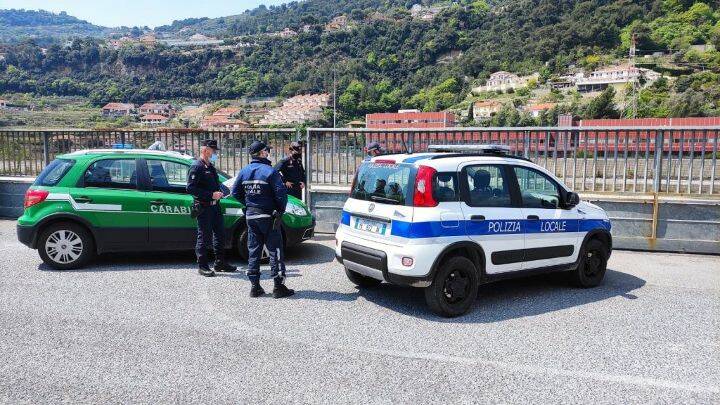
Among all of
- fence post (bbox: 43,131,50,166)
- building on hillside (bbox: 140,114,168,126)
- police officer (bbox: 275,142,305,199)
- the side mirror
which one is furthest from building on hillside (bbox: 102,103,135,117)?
the side mirror

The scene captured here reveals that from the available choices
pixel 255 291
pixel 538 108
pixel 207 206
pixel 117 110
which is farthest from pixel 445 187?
pixel 117 110

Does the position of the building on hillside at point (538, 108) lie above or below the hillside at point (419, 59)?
below

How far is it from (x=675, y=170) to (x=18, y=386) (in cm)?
897

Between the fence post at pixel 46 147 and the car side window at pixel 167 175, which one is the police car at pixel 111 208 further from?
the fence post at pixel 46 147

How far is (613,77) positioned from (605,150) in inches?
4355

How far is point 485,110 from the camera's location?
102000 mm

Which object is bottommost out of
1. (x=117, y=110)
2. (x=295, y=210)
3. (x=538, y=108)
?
(x=295, y=210)

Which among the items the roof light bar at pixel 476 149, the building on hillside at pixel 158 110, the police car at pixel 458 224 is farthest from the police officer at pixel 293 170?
the building on hillside at pixel 158 110

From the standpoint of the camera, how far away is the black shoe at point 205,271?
23.7ft

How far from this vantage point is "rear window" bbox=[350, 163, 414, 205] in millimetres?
5617

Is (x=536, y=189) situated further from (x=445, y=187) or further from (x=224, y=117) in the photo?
(x=224, y=117)

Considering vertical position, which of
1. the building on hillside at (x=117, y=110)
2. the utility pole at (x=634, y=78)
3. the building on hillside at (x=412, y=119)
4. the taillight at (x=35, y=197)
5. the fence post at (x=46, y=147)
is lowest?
the taillight at (x=35, y=197)

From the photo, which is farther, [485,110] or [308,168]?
[485,110]

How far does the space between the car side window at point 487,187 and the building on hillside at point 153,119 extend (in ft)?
318
